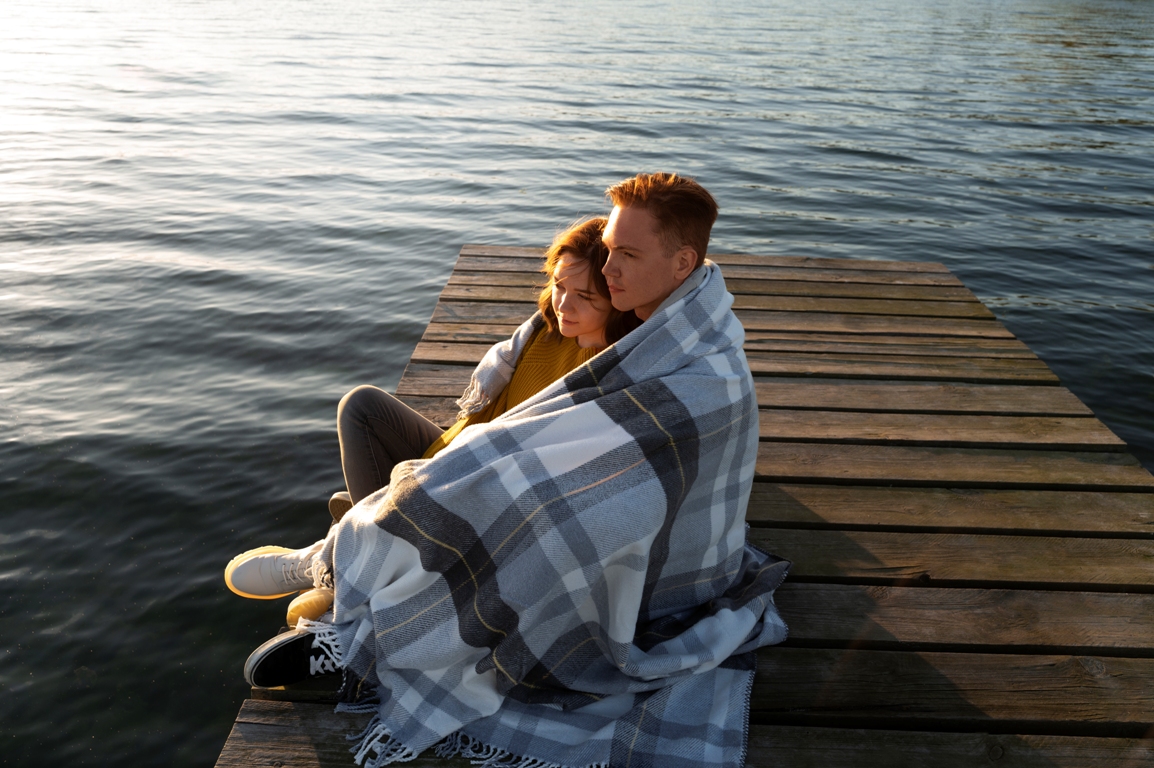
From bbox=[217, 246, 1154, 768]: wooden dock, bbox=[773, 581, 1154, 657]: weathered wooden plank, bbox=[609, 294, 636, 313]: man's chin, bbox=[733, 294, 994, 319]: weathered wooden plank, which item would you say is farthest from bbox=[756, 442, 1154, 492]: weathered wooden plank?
bbox=[733, 294, 994, 319]: weathered wooden plank

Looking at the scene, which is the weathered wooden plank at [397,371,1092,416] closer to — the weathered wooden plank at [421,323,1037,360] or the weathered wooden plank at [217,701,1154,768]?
the weathered wooden plank at [421,323,1037,360]

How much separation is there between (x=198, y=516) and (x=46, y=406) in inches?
67.5

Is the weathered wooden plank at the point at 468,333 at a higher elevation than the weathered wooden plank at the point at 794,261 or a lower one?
higher

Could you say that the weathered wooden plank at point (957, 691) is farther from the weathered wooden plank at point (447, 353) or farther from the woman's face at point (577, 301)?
the weathered wooden plank at point (447, 353)

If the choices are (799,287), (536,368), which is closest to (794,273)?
(799,287)

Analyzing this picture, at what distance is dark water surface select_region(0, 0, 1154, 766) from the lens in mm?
3703

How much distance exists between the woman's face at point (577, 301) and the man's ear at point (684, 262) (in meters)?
0.29

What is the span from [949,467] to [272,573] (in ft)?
8.58

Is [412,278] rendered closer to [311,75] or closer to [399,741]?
[399,741]

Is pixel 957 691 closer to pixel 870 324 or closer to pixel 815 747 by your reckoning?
pixel 815 747

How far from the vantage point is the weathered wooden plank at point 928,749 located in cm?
214

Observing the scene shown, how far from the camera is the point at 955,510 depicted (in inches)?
125

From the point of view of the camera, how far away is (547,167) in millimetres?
11039


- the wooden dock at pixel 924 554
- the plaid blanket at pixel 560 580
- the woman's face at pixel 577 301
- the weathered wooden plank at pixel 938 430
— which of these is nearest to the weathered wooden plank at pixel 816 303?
the wooden dock at pixel 924 554
